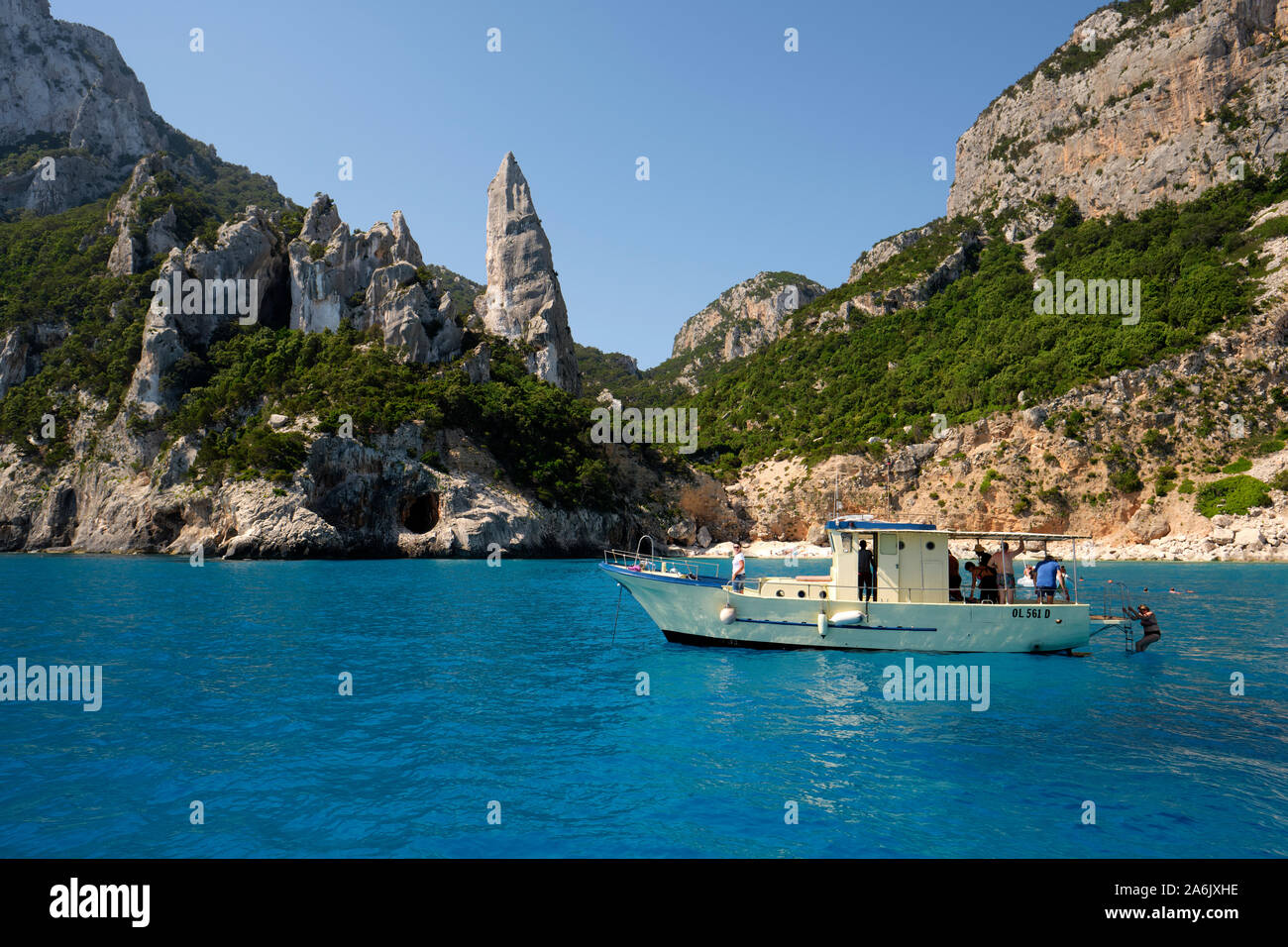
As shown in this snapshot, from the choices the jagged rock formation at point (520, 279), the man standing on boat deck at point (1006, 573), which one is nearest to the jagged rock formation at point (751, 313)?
the jagged rock formation at point (520, 279)

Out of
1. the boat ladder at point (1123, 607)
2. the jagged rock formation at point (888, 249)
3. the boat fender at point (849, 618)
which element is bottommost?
the boat ladder at point (1123, 607)

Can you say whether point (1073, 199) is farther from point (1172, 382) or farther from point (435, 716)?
point (435, 716)

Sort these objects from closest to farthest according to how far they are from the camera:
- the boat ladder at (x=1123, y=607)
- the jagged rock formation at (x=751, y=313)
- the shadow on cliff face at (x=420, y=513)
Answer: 1. the boat ladder at (x=1123, y=607)
2. the shadow on cliff face at (x=420, y=513)
3. the jagged rock formation at (x=751, y=313)

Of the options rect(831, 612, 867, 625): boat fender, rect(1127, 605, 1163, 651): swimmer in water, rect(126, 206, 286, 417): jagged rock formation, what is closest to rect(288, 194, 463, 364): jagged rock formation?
rect(126, 206, 286, 417): jagged rock formation

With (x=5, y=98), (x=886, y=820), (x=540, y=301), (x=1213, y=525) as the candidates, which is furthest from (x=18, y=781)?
(x=5, y=98)

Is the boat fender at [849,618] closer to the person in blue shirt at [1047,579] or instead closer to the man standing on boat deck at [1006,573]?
the man standing on boat deck at [1006,573]

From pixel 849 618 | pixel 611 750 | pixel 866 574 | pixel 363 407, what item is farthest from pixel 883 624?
pixel 363 407
